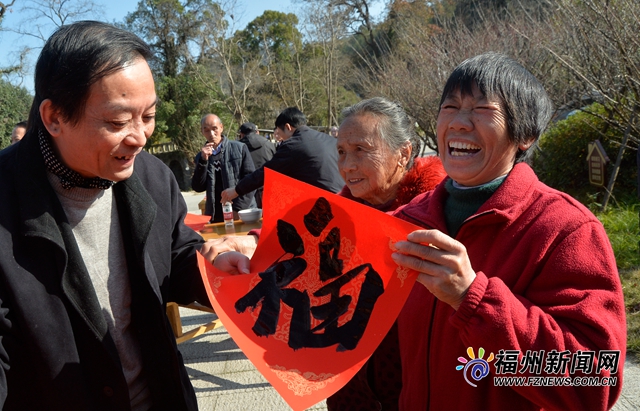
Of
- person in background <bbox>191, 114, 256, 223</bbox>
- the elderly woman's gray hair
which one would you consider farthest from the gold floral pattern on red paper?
person in background <bbox>191, 114, 256, 223</bbox>

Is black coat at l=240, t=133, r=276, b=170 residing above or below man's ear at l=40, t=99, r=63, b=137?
below

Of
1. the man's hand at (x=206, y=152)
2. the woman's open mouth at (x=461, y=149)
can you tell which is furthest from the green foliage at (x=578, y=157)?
the woman's open mouth at (x=461, y=149)

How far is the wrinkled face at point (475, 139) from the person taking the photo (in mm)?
1327

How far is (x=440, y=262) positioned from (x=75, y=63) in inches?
40.9

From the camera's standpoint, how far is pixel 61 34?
1260 mm

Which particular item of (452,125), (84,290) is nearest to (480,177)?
(452,125)

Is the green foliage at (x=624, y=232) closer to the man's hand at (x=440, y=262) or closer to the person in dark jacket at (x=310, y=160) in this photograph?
the person in dark jacket at (x=310, y=160)

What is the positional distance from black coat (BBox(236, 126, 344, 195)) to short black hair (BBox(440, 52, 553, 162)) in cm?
305

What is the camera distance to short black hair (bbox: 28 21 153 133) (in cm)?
123

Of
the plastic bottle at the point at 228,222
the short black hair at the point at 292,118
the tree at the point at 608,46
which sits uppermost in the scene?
the tree at the point at 608,46

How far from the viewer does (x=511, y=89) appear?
1.32 m

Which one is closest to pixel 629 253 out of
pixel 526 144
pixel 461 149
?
pixel 526 144

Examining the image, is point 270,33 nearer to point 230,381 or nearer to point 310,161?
point 310,161

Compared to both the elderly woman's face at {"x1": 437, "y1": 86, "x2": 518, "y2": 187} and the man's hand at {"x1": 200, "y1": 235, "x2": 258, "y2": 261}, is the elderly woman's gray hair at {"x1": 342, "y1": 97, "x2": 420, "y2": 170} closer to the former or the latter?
the elderly woman's face at {"x1": 437, "y1": 86, "x2": 518, "y2": 187}
